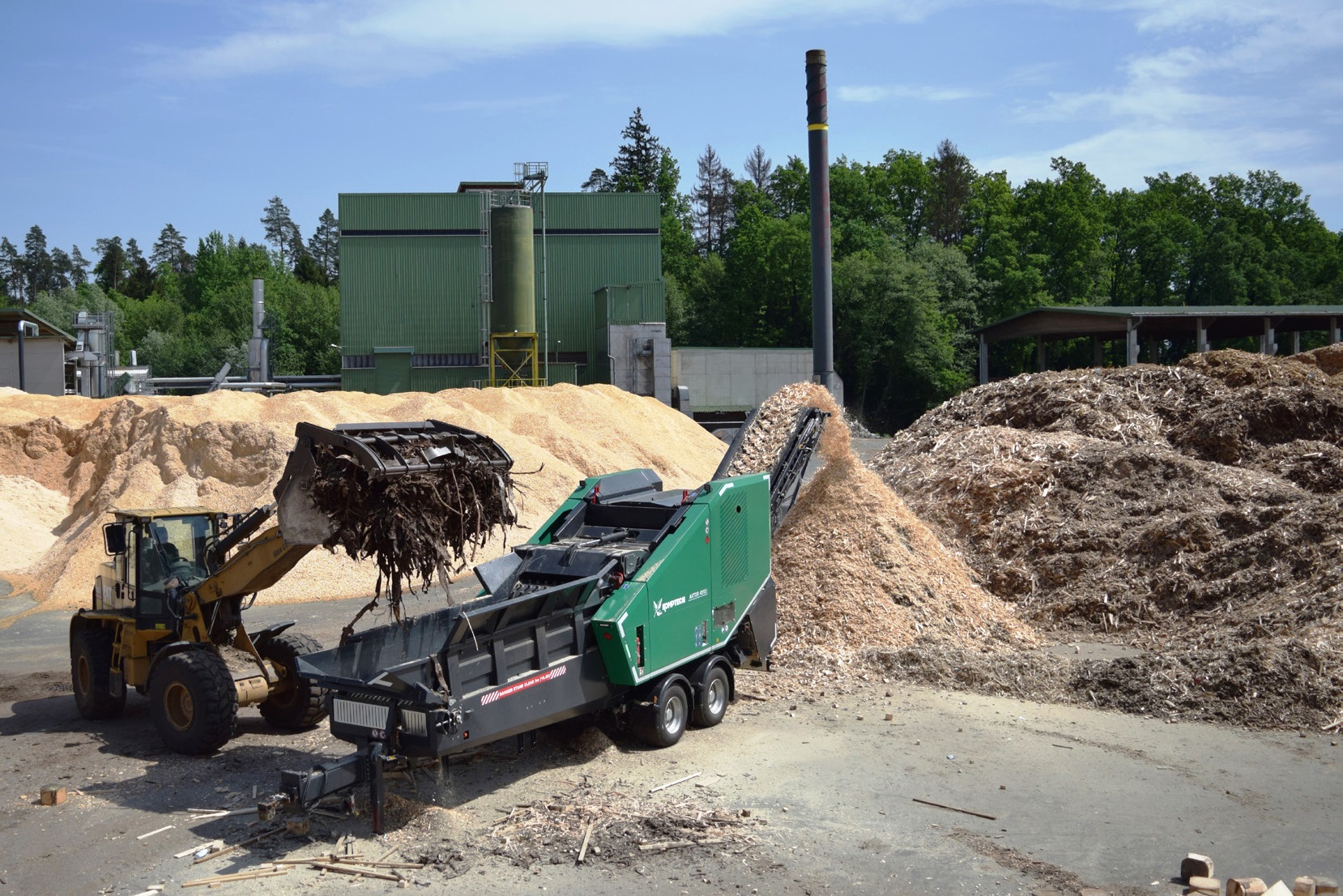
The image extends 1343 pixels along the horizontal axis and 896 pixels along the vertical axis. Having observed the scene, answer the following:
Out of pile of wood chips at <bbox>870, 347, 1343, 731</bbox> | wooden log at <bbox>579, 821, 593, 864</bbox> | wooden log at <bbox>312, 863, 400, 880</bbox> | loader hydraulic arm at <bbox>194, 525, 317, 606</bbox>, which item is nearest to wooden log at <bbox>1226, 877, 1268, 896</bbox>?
wooden log at <bbox>579, 821, 593, 864</bbox>

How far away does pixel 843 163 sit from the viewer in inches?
2704

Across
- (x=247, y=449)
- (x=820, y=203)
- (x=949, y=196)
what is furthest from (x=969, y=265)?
(x=247, y=449)

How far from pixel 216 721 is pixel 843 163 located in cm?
6449

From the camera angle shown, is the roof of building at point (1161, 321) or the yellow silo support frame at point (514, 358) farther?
the yellow silo support frame at point (514, 358)

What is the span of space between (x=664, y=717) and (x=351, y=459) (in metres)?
3.48

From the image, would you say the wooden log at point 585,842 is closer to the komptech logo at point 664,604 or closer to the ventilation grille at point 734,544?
the komptech logo at point 664,604

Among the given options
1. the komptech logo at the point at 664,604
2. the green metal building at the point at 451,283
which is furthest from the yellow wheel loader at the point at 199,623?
the green metal building at the point at 451,283

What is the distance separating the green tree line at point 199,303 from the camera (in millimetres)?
71375

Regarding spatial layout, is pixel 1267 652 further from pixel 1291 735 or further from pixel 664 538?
pixel 664 538

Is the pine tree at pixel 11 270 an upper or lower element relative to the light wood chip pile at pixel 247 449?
upper

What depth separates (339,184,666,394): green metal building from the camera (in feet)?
149

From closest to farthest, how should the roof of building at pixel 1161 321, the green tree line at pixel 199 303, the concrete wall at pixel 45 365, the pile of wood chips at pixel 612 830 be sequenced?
the pile of wood chips at pixel 612 830 < the roof of building at pixel 1161 321 < the concrete wall at pixel 45 365 < the green tree line at pixel 199 303

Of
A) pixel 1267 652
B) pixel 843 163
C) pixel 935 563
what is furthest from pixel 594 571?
pixel 843 163

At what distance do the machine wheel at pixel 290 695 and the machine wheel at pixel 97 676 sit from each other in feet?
4.95
